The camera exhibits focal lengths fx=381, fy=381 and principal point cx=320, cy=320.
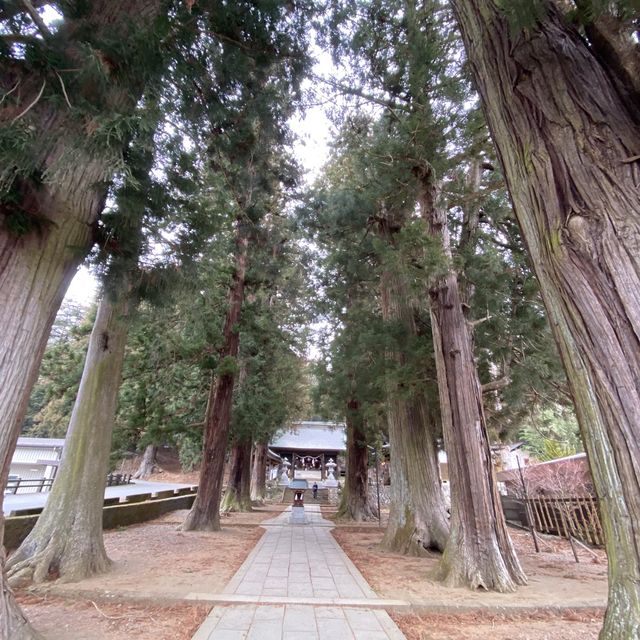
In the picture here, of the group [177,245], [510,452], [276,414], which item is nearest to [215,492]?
[276,414]

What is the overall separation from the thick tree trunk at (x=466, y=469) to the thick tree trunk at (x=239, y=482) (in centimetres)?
1038

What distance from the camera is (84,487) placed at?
205 inches

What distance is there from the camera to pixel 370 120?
8.07 meters

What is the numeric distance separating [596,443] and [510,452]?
2102 centimetres

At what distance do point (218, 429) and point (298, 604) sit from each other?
5850mm

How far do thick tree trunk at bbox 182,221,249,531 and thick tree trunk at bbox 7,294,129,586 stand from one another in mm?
3399

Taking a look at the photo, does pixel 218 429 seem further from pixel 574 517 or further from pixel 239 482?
pixel 574 517

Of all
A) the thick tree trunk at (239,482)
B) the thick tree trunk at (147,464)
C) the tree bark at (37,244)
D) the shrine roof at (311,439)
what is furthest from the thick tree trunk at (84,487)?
the thick tree trunk at (147,464)

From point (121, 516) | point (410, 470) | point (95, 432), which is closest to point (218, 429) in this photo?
point (121, 516)

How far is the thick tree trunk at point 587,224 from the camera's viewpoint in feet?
4.75

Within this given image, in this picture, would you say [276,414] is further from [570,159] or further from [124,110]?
[570,159]

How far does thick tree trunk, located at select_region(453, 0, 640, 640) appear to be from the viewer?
1.45 metres

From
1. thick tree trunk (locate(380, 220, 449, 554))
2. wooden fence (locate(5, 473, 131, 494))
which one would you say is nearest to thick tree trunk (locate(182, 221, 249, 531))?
thick tree trunk (locate(380, 220, 449, 554))

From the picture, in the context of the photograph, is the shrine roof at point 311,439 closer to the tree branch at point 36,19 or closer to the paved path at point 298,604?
the paved path at point 298,604
